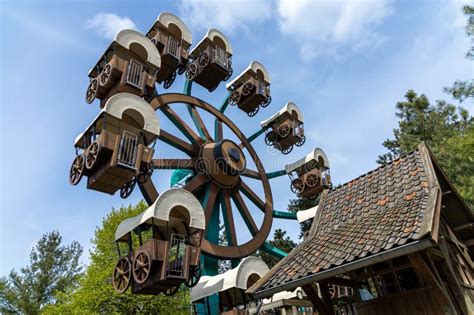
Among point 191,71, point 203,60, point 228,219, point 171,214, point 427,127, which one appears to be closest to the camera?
point 171,214

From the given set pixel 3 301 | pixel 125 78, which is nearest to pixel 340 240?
pixel 125 78

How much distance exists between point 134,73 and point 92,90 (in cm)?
152

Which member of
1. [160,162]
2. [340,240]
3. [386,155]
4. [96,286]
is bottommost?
[340,240]

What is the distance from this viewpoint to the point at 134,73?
34.0 feet

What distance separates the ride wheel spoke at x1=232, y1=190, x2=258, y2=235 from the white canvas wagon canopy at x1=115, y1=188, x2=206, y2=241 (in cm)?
418

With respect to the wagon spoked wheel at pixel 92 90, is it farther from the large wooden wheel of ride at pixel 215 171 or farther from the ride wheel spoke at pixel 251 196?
the ride wheel spoke at pixel 251 196

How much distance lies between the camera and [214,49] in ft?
45.3

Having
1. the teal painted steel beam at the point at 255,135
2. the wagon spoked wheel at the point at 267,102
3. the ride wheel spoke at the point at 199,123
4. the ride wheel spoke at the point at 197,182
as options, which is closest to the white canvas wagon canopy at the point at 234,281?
the ride wheel spoke at the point at 197,182

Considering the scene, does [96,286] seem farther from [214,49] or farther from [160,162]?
[214,49]

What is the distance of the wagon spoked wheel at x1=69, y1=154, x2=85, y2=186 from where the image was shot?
876 cm

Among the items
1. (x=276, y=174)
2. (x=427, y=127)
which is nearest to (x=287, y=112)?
(x=276, y=174)

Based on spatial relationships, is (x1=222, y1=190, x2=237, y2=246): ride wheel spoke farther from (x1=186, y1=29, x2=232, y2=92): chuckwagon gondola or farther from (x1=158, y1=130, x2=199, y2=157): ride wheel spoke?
(x1=186, y1=29, x2=232, y2=92): chuckwagon gondola

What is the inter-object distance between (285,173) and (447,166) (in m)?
7.01

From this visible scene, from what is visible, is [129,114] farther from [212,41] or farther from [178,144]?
[212,41]
